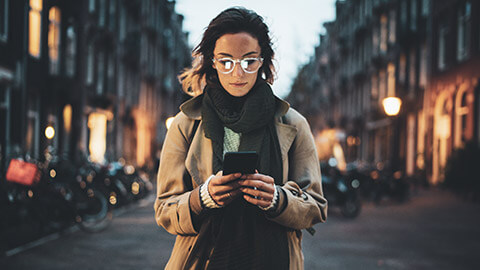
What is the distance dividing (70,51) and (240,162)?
68.7 ft

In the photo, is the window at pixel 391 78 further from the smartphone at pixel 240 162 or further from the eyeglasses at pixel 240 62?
the smartphone at pixel 240 162

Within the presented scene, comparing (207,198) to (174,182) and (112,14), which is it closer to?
(174,182)

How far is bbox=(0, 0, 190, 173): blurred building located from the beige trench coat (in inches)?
285

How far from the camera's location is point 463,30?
20.8m

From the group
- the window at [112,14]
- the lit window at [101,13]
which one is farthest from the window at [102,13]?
the window at [112,14]

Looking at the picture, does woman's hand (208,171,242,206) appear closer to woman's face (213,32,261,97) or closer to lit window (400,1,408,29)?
woman's face (213,32,261,97)

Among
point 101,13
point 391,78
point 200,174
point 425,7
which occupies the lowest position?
point 200,174

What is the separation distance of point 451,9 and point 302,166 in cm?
2129

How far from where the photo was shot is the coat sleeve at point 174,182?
2.08 metres

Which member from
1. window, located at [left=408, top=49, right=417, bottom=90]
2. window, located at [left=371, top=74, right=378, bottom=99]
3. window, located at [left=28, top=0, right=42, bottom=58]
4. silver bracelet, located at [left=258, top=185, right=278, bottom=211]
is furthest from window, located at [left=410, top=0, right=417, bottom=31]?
silver bracelet, located at [left=258, top=185, right=278, bottom=211]

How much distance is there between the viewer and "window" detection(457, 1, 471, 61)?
20.0 metres

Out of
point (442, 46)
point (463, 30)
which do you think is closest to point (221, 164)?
point (463, 30)

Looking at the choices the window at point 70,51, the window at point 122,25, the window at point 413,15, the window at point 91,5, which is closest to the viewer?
the window at point 70,51

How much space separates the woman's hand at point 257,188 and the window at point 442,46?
2210 cm
